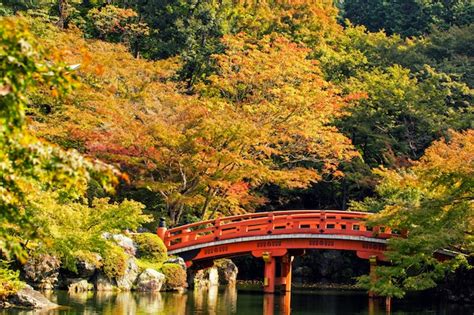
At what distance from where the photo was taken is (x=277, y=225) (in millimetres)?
25484

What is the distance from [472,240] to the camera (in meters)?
18.6

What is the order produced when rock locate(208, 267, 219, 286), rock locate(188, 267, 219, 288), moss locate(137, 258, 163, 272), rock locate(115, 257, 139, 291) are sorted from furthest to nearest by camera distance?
rock locate(208, 267, 219, 286) → rock locate(188, 267, 219, 288) → moss locate(137, 258, 163, 272) → rock locate(115, 257, 139, 291)

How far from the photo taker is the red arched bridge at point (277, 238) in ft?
79.3

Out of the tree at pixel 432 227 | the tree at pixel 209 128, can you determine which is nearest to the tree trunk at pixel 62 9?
the tree at pixel 209 128

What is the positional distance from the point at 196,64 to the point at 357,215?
16547 millimetres

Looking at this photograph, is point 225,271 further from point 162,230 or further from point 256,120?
point 256,120

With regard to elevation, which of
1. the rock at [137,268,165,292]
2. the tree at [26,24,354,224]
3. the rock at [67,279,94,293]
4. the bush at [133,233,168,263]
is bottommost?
the rock at [67,279,94,293]

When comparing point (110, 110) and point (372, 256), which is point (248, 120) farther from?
point (372, 256)

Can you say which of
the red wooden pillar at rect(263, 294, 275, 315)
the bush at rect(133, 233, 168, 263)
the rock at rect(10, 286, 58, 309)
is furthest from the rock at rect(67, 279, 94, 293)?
the red wooden pillar at rect(263, 294, 275, 315)

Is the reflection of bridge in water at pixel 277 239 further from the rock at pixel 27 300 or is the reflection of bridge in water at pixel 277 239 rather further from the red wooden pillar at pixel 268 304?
the rock at pixel 27 300

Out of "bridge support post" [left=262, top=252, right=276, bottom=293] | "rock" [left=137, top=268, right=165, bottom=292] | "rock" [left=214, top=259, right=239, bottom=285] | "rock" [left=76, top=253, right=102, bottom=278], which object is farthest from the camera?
"rock" [left=214, top=259, right=239, bottom=285]

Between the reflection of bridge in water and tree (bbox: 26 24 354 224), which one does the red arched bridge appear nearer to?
the reflection of bridge in water

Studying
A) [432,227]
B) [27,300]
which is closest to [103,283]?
[27,300]

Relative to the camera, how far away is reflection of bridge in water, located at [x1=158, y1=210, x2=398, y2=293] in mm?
24172
